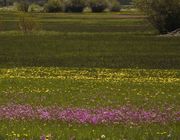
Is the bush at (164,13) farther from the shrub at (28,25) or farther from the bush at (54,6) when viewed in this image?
the bush at (54,6)

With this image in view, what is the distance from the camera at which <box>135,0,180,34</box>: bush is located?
3349 inches

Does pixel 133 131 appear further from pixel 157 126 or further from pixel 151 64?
pixel 151 64

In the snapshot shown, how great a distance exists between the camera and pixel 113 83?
94.3 feet

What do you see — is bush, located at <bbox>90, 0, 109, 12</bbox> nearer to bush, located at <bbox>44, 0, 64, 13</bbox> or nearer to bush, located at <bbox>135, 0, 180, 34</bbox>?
bush, located at <bbox>44, 0, 64, 13</bbox>

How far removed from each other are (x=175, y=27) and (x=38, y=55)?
3954 centimetres

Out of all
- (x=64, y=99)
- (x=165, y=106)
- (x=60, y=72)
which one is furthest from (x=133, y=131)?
(x=60, y=72)

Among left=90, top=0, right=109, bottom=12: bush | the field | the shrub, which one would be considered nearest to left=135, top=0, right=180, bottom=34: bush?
the shrub

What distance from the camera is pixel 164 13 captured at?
8562cm

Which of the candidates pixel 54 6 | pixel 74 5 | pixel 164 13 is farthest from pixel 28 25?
pixel 74 5

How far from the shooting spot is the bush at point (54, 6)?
181462 millimetres

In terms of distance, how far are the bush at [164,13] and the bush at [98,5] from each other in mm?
101395

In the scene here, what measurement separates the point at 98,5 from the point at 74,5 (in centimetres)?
950

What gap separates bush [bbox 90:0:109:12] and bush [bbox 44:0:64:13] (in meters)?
10.1

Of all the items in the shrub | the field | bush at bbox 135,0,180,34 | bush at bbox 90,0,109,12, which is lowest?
bush at bbox 90,0,109,12
